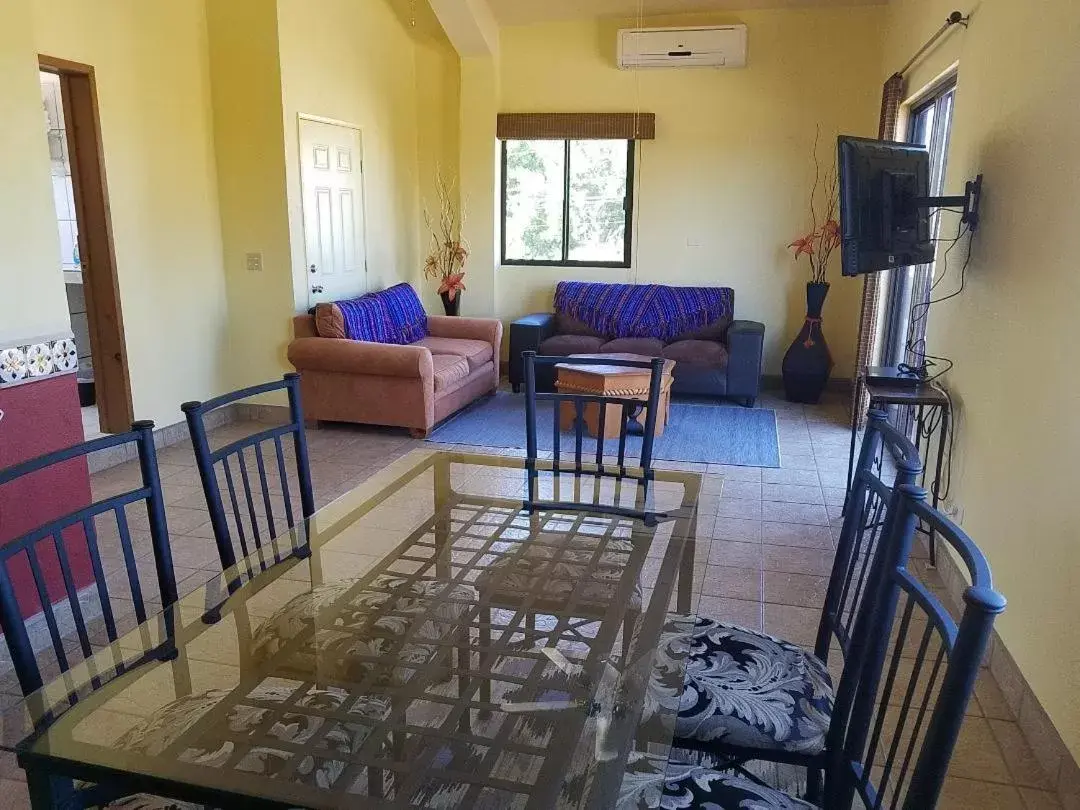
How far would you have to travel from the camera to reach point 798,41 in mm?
6027

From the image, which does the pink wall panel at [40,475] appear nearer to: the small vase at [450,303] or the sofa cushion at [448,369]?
the sofa cushion at [448,369]

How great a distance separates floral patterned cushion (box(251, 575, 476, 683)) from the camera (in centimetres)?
148

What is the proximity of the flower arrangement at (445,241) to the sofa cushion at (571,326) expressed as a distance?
0.83m

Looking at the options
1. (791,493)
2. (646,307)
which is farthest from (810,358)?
(791,493)

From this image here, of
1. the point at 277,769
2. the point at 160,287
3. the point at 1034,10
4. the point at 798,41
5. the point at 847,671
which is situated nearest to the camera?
the point at 277,769

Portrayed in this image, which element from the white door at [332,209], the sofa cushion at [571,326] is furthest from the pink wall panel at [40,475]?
the sofa cushion at [571,326]

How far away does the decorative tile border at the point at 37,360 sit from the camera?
252 centimetres

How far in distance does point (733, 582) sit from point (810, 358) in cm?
319

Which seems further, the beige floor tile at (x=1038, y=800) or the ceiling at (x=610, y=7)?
the ceiling at (x=610, y=7)

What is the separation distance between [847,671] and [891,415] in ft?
12.1

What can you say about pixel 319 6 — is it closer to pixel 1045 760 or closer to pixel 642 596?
pixel 642 596

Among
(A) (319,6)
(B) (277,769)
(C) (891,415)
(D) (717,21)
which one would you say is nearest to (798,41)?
(D) (717,21)

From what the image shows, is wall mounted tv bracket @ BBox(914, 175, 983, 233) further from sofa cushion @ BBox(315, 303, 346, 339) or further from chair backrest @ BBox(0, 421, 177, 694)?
sofa cushion @ BBox(315, 303, 346, 339)

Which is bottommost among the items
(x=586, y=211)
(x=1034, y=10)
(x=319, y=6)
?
(x=586, y=211)
